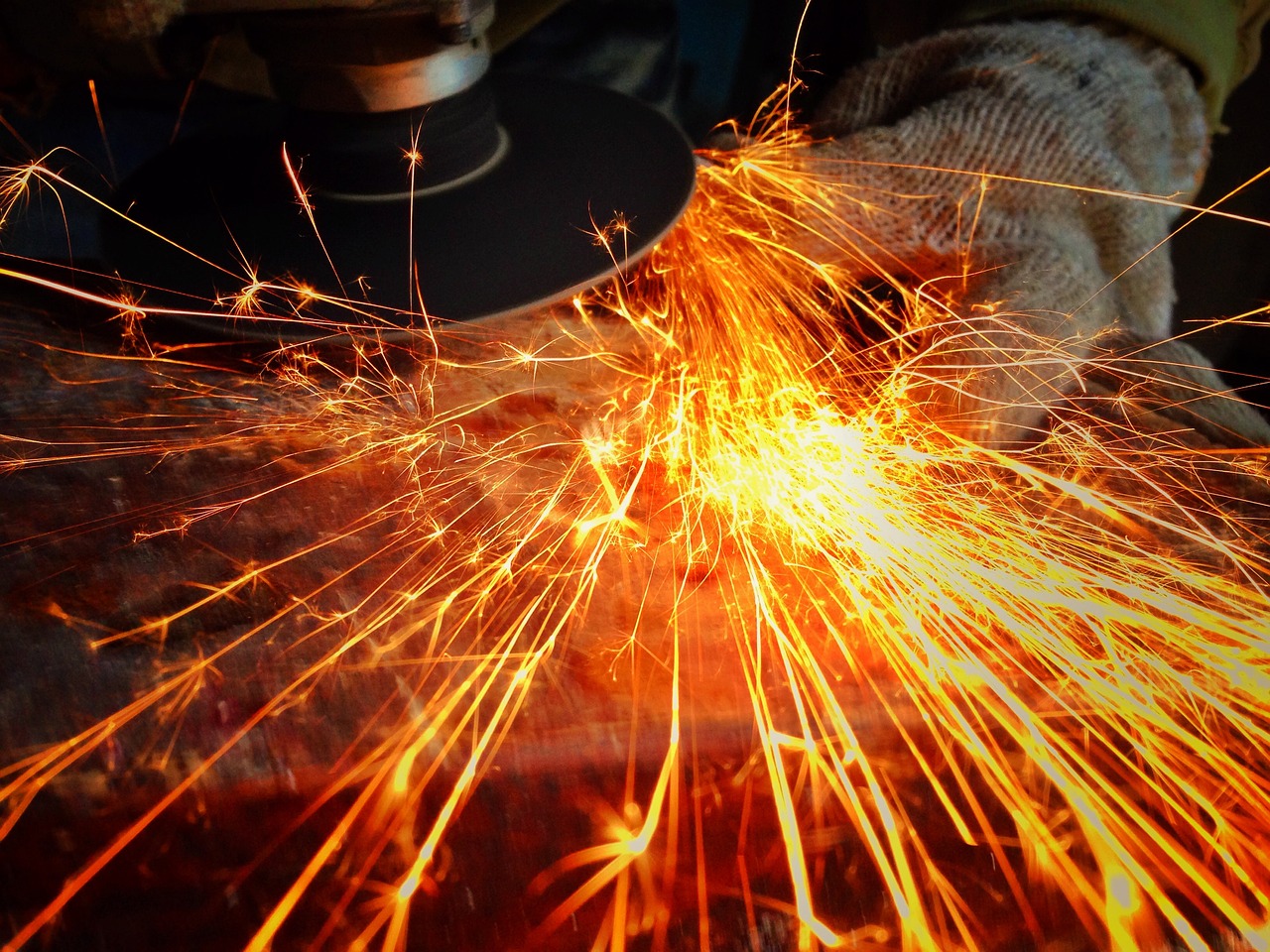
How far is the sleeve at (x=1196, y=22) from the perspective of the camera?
50.9 inches

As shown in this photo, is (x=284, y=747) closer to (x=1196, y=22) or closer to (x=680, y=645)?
(x=680, y=645)

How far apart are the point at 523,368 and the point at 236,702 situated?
1.69ft

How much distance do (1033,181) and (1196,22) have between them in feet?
1.45

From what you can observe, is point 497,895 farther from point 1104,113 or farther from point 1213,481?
point 1104,113

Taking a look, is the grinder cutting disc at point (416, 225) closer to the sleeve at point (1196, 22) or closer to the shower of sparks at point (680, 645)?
the shower of sparks at point (680, 645)

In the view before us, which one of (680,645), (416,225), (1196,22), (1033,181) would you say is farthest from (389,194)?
(1196,22)

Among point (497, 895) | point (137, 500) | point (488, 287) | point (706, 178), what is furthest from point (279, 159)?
point (497, 895)

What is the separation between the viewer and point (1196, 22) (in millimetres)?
1315

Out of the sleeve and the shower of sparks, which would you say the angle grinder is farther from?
the sleeve

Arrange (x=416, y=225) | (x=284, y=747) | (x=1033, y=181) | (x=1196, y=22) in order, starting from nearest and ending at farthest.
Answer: (x=284, y=747) < (x=416, y=225) < (x=1033, y=181) < (x=1196, y=22)

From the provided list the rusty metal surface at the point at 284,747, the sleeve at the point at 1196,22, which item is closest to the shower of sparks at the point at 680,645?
the rusty metal surface at the point at 284,747

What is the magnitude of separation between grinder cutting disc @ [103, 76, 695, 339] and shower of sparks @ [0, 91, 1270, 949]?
0.05m

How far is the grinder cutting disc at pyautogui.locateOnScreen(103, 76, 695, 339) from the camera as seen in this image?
94cm

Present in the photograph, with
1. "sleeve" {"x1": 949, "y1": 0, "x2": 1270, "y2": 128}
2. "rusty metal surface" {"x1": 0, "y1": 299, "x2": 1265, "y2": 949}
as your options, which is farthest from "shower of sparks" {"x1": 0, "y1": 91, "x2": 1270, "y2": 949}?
"sleeve" {"x1": 949, "y1": 0, "x2": 1270, "y2": 128}
